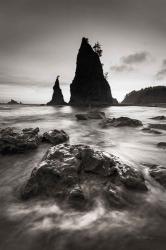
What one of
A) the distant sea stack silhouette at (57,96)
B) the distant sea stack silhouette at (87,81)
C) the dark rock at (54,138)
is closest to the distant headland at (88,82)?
the distant sea stack silhouette at (87,81)

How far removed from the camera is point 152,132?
34.7ft

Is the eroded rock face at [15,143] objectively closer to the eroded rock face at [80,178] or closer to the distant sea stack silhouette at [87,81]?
the eroded rock face at [80,178]

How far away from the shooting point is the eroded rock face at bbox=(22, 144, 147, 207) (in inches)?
150

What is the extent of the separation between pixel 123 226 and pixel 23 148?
4.44 metres

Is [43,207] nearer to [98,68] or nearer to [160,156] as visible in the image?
[160,156]

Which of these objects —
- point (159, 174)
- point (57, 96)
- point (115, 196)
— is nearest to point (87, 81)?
point (57, 96)

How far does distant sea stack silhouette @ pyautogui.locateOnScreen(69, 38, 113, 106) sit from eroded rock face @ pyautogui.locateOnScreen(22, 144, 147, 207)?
66817 millimetres

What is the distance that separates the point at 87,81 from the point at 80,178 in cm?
7131

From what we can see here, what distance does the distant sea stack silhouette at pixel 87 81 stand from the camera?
72625 mm

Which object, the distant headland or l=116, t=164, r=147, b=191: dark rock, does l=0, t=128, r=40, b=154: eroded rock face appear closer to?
l=116, t=164, r=147, b=191: dark rock

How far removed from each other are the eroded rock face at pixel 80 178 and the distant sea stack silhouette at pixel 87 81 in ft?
219

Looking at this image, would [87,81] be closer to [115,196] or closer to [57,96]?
[57,96]

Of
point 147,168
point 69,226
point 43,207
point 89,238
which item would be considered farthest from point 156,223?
point 147,168

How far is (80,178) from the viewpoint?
14.2ft
